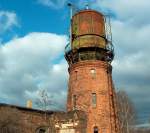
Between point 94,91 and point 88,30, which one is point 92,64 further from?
point 88,30

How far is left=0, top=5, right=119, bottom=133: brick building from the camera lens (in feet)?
94.1

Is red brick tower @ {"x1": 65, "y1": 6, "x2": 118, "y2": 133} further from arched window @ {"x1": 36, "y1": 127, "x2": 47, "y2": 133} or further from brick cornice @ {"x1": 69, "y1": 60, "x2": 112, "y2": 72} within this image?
arched window @ {"x1": 36, "y1": 127, "x2": 47, "y2": 133}

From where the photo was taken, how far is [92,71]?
1253 inches

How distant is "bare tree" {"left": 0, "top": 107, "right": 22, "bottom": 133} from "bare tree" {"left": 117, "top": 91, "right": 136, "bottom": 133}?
13.8 m

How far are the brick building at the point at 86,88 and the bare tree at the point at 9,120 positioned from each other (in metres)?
0.42

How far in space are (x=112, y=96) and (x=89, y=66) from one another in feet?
11.7

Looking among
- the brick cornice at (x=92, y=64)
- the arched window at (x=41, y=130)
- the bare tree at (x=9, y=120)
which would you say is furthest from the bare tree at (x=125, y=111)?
the bare tree at (x=9, y=120)

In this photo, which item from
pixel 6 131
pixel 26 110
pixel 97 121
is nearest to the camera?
pixel 6 131

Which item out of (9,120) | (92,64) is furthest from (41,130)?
(92,64)

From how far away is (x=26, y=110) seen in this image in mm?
27641

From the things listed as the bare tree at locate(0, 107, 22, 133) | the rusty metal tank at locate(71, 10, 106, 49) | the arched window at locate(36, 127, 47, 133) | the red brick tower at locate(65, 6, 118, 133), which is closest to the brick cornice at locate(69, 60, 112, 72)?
the red brick tower at locate(65, 6, 118, 133)

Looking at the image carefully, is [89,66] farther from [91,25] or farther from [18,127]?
[18,127]

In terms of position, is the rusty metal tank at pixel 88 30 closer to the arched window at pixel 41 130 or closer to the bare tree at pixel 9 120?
the arched window at pixel 41 130

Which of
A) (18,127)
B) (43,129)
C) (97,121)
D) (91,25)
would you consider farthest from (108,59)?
(18,127)
